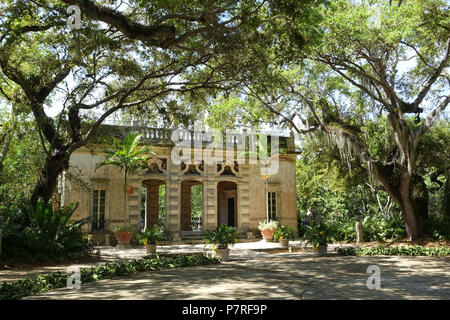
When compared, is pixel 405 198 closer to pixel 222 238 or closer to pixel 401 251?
pixel 401 251

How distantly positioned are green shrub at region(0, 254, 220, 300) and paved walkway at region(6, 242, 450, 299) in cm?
32

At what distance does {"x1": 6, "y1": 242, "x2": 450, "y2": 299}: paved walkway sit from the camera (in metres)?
5.61

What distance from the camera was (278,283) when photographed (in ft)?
21.9

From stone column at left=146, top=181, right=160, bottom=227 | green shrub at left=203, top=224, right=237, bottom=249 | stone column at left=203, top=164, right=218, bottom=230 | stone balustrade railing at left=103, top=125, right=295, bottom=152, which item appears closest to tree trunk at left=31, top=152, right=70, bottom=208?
stone balustrade railing at left=103, top=125, right=295, bottom=152

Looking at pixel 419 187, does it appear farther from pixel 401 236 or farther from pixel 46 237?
pixel 46 237

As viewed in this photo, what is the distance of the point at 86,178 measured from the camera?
15922 millimetres

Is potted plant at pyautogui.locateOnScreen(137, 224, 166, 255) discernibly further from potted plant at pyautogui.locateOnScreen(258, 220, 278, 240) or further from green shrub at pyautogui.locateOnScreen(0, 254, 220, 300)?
potted plant at pyautogui.locateOnScreen(258, 220, 278, 240)

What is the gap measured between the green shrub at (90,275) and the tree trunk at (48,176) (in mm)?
4523

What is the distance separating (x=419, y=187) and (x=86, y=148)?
13.6 metres

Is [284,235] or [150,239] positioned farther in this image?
[284,235]

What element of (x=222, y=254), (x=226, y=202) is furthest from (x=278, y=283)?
(x=226, y=202)

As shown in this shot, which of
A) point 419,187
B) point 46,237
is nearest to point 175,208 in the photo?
point 46,237

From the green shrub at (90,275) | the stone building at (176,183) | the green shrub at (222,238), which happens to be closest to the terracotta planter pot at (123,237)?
the stone building at (176,183)

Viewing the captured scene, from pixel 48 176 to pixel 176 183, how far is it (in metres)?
6.68
